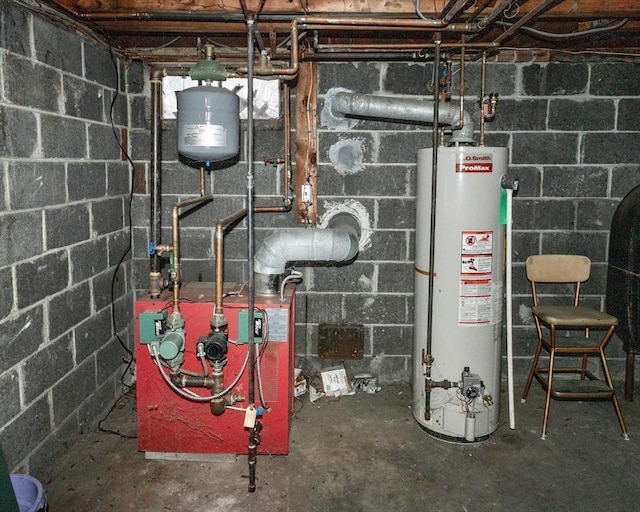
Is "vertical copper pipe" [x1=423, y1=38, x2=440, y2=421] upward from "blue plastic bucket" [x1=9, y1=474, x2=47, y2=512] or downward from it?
upward

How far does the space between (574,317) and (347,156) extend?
60.0 inches

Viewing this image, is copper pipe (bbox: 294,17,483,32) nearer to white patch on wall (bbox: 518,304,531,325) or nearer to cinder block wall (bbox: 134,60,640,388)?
cinder block wall (bbox: 134,60,640,388)

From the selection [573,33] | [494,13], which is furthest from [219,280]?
[573,33]

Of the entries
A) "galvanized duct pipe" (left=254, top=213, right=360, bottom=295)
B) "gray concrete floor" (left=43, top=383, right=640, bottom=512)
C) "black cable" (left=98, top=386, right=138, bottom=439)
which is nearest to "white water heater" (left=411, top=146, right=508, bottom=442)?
"gray concrete floor" (left=43, top=383, right=640, bottom=512)

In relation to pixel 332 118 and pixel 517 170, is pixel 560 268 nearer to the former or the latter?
pixel 517 170

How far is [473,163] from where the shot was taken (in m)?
2.52

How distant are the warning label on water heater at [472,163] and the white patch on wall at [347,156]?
30.3 inches

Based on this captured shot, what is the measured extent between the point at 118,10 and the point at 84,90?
47 centimetres

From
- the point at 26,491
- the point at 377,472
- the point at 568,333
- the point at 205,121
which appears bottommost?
the point at 377,472

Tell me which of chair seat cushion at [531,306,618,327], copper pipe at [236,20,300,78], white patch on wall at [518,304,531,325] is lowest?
white patch on wall at [518,304,531,325]

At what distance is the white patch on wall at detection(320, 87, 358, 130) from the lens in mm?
3109

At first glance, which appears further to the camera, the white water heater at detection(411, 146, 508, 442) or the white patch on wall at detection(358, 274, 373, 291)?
the white patch on wall at detection(358, 274, 373, 291)

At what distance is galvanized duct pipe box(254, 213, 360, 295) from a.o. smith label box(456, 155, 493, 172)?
0.64 meters

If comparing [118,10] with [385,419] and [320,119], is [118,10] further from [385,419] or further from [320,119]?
[385,419]
